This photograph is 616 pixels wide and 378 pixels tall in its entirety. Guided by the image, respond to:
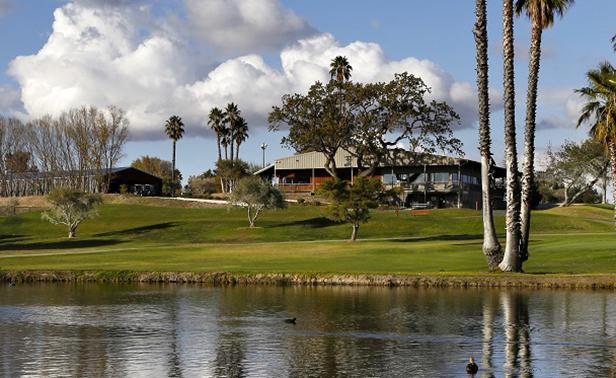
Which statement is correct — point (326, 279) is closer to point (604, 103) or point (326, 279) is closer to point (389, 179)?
point (604, 103)

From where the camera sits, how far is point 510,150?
4978 cm

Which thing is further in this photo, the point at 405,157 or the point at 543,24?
the point at 405,157

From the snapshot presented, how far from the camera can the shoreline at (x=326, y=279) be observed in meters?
48.0

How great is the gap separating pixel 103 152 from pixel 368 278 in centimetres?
10852

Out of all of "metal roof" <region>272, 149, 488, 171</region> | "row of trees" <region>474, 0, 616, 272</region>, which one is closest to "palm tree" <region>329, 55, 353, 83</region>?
"metal roof" <region>272, 149, 488, 171</region>

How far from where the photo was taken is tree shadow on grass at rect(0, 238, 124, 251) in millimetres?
85938

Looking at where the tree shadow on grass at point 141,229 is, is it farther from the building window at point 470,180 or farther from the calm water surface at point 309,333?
the calm water surface at point 309,333

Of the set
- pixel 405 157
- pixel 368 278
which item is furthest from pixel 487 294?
pixel 405 157

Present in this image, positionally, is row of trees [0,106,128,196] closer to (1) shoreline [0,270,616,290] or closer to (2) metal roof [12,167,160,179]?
(2) metal roof [12,167,160,179]

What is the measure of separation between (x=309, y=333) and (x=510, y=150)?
2128 cm

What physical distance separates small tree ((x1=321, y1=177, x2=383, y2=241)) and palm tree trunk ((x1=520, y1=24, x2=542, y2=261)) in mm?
31390

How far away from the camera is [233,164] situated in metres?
149

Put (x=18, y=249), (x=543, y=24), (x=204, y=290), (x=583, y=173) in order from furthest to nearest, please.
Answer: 1. (x=583, y=173)
2. (x=18, y=249)
3. (x=543, y=24)
4. (x=204, y=290)

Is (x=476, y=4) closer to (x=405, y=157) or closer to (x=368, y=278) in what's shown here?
(x=368, y=278)
